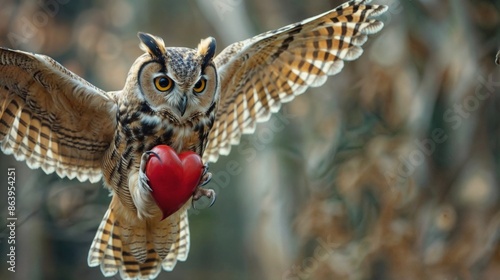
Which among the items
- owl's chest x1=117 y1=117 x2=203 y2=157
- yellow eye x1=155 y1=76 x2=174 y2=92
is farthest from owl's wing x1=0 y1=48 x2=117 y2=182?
yellow eye x1=155 y1=76 x2=174 y2=92

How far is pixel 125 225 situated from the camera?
246 cm

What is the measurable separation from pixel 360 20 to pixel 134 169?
2.98 feet

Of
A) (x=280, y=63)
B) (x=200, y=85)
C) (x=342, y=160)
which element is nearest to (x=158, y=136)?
(x=200, y=85)

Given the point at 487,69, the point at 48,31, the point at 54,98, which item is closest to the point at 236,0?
the point at 48,31

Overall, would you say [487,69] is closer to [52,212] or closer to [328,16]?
[328,16]

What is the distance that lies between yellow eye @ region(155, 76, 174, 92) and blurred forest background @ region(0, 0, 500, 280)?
2016 mm

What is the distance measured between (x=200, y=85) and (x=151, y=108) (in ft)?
0.58

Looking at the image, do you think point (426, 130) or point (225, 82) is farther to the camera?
point (426, 130)

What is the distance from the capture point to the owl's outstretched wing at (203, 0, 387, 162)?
2.31 meters

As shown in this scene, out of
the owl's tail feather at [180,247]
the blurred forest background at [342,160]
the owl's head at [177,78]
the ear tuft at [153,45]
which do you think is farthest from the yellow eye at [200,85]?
the blurred forest background at [342,160]

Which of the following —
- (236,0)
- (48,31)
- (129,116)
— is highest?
(48,31)

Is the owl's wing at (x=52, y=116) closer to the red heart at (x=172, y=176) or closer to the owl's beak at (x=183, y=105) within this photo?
the owl's beak at (x=183, y=105)

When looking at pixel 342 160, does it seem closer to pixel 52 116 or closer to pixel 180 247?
pixel 180 247

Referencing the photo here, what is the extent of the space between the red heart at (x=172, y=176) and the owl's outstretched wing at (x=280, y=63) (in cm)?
55
